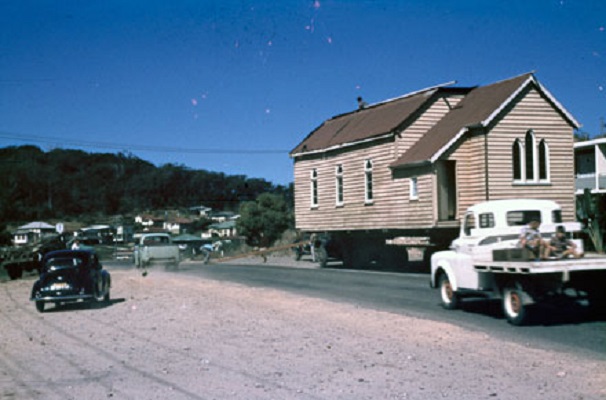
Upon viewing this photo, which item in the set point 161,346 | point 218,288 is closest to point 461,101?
point 218,288

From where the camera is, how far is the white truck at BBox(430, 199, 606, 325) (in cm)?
1266

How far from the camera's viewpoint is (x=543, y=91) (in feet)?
93.2

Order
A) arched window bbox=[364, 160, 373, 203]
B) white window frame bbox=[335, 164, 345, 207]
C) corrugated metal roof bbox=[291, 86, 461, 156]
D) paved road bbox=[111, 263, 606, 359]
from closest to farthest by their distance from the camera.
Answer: paved road bbox=[111, 263, 606, 359] < corrugated metal roof bbox=[291, 86, 461, 156] < arched window bbox=[364, 160, 373, 203] < white window frame bbox=[335, 164, 345, 207]

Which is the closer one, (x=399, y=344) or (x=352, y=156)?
(x=399, y=344)

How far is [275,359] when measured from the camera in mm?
10656

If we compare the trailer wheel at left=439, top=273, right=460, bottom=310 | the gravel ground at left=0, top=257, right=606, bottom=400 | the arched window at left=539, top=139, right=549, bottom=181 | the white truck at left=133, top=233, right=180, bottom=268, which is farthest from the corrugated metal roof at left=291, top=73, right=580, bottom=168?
the gravel ground at left=0, top=257, right=606, bottom=400

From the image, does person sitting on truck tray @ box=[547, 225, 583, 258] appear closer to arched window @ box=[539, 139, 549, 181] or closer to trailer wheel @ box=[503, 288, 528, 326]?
trailer wheel @ box=[503, 288, 528, 326]

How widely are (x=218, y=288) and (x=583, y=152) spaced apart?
104ft

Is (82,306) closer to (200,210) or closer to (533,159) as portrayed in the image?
(533,159)

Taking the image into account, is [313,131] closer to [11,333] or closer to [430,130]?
[430,130]

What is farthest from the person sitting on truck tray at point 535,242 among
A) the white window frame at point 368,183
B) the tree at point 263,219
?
the tree at point 263,219

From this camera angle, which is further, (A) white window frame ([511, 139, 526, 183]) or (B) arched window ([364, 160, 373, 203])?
(B) arched window ([364, 160, 373, 203])

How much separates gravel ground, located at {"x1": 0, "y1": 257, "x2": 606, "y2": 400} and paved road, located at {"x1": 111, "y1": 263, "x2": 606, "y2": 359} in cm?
64

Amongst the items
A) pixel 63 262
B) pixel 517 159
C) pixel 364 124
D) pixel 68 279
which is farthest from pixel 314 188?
pixel 68 279
